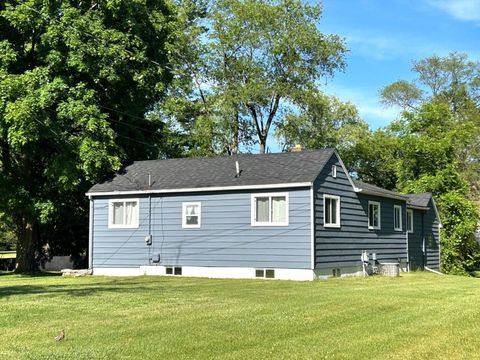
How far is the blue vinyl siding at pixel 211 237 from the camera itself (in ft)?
60.8

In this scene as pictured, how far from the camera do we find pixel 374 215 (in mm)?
23062

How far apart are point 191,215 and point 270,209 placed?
3066 millimetres

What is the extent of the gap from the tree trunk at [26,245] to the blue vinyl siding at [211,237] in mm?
4582

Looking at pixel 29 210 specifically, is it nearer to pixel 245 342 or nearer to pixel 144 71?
pixel 144 71

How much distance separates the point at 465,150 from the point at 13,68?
32550 mm

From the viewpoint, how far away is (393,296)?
1321 centimetres

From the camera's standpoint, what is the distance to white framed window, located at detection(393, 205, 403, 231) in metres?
24.6

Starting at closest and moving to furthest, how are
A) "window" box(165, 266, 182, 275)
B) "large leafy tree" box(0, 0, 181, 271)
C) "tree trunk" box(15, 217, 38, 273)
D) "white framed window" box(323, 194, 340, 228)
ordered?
"white framed window" box(323, 194, 340, 228) → "window" box(165, 266, 182, 275) → "large leafy tree" box(0, 0, 181, 271) → "tree trunk" box(15, 217, 38, 273)

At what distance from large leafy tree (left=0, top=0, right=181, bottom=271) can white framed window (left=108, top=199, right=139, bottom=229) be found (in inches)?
68.7

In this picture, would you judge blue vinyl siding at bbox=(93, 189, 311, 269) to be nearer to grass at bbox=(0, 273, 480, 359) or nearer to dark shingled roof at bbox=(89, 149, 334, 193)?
dark shingled roof at bbox=(89, 149, 334, 193)

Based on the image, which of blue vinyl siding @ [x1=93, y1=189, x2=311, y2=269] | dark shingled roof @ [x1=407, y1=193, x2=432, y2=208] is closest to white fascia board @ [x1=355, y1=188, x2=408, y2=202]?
dark shingled roof @ [x1=407, y1=193, x2=432, y2=208]

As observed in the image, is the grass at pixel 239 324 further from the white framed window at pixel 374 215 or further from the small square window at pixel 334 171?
the white framed window at pixel 374 215

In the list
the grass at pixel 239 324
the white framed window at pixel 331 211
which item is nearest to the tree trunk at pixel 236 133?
the white framed window at pixel 331 211

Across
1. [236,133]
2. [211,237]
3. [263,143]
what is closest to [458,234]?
[263,143]
